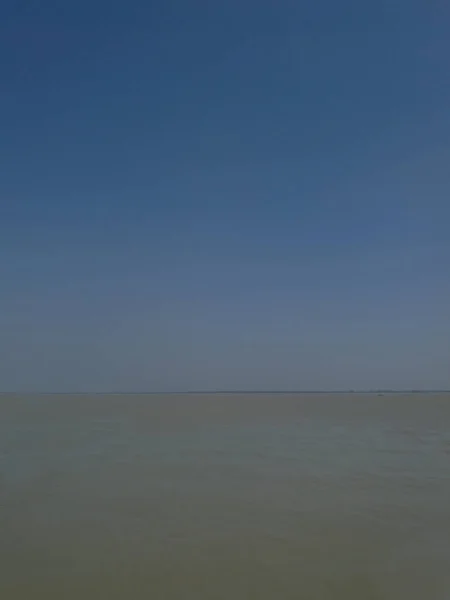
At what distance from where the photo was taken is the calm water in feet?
15.0

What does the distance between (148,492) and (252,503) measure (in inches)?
64.3

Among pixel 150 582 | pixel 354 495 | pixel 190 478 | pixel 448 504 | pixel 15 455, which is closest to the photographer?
pixel 150 582

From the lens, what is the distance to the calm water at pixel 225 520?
459 cm

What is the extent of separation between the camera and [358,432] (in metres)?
15.7

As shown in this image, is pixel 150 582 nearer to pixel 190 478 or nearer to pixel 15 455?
pixel 190 478

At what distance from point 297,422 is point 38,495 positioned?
1234 cm

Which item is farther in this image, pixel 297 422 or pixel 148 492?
pixel 297 422

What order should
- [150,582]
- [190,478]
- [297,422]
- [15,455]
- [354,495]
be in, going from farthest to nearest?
[297,422] → [15,455] → [190,478] → [354,495] → [150,582]

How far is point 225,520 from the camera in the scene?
647 centimetres

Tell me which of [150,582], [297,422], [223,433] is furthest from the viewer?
[297,422]

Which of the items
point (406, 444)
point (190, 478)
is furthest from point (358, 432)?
point (190, 478)

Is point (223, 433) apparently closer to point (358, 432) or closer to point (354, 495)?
point (358, 432)

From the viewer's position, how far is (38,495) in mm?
7746

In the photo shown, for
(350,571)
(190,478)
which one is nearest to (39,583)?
(350,571)
